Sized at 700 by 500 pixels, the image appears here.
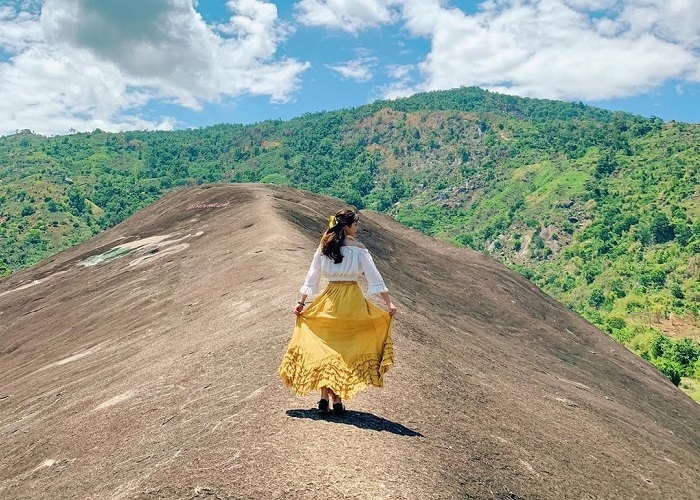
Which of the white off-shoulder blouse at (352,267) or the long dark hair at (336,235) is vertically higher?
the long dark hair at (336,235)

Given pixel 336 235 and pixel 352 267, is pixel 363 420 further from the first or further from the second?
pixel 336 235

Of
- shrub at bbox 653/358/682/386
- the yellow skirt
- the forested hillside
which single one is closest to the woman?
the yellow skirt

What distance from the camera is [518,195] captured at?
439 ft

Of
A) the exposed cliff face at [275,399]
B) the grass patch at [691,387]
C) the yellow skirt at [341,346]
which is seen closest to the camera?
the exposed cliff face at [275,399]

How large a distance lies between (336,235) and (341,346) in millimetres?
1337

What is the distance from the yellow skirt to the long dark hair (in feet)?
1.21

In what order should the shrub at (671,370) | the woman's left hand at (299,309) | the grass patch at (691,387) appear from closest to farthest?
the woman's left hand at (299,309) → the grass patch at (691,387) → the shrub at (671,370)

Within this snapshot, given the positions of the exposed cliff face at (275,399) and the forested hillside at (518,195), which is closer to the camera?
the exposed cliff face at (275,399)

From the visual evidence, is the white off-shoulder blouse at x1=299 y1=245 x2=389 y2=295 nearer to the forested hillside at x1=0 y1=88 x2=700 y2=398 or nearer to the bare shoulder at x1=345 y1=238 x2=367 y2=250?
the bare shoulder at x1=345 y1=238 x2=367 y2=250

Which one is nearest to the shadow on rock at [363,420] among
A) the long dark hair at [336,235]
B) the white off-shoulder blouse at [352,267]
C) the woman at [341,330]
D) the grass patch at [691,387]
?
the woman at [341,330]

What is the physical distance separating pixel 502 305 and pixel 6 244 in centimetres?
11157

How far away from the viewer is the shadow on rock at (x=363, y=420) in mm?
7465

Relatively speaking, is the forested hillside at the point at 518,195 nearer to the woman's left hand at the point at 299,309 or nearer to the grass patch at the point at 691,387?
the grass patch at the point at 691,387

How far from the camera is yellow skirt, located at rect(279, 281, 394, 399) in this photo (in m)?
7.25
